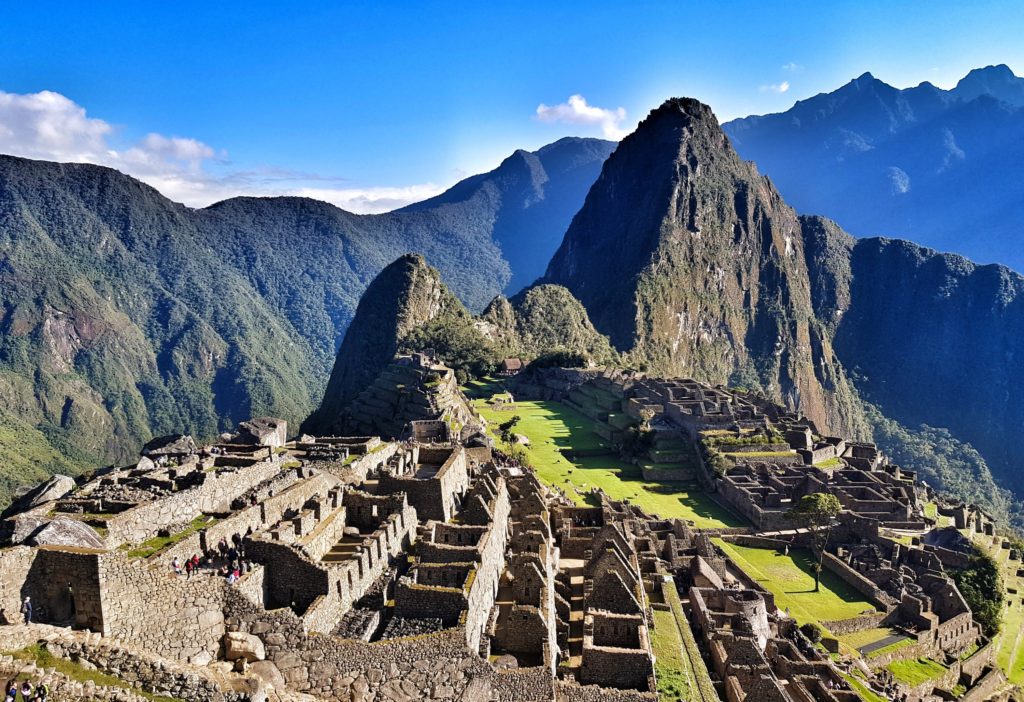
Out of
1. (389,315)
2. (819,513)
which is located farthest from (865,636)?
(389,315)

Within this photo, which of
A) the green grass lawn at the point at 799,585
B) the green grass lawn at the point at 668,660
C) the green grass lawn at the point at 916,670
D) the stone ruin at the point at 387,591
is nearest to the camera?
the stone ruin at the point at 387,591

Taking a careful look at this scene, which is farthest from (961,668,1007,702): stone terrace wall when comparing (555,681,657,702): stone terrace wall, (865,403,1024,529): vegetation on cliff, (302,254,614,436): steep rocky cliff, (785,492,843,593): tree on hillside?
(865,403,1024,529): vegetation on cliff

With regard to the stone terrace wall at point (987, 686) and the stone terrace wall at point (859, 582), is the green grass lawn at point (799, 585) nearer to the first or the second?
the stone terrace wall at point (859, 582)

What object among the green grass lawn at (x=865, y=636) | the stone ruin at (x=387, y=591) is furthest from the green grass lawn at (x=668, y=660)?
the green grass lawn at (x=865, y=636)

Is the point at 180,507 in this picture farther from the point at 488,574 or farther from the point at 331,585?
the point at 488,574

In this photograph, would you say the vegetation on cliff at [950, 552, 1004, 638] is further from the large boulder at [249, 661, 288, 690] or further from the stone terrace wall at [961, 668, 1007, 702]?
the large boulder at [249, 661, 288, 690]

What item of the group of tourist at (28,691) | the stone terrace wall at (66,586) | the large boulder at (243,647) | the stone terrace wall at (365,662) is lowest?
the stone terrace wall at (365,662)

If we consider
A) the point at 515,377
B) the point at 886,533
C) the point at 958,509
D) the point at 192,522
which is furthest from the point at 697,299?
the point at 192,522
